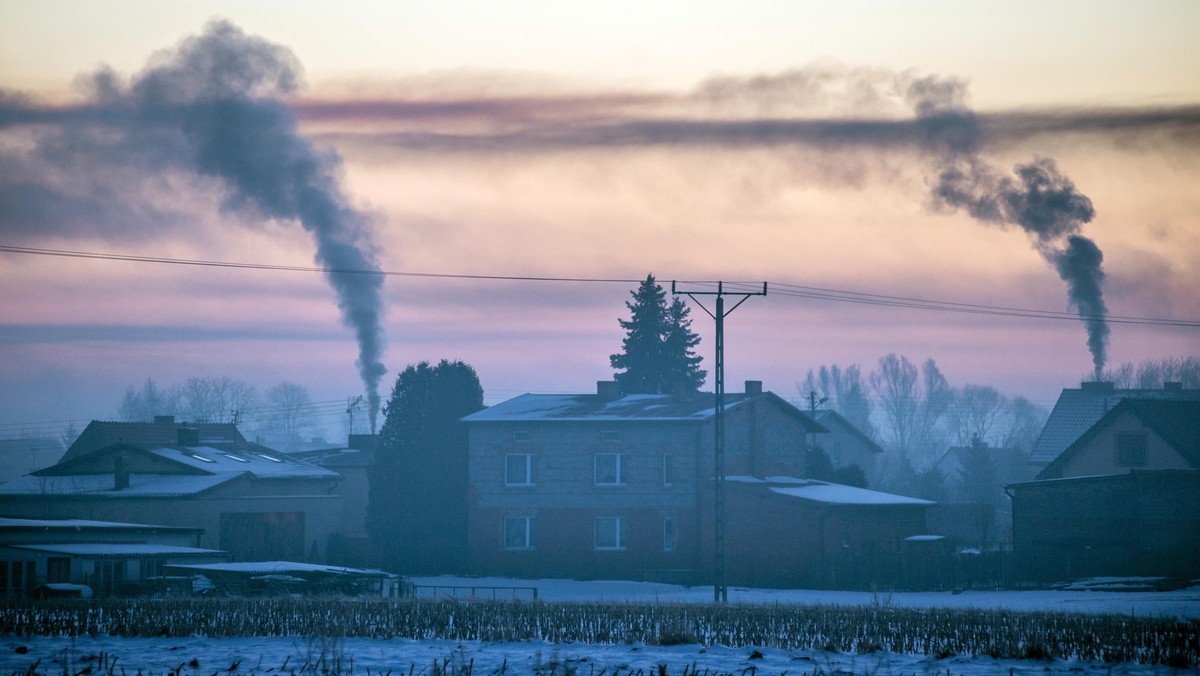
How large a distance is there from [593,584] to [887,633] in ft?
91.6

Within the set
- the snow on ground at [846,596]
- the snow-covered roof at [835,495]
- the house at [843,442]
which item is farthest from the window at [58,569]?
the house at [843,442]

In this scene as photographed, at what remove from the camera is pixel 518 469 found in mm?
60719

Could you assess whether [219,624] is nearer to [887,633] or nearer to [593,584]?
[887,633]

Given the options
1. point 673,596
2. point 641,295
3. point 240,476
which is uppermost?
point 641,295

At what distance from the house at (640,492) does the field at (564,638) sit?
69.8 ft

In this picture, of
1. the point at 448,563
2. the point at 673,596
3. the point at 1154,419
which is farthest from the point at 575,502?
the point at 1154,419

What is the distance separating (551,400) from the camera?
2579 inches

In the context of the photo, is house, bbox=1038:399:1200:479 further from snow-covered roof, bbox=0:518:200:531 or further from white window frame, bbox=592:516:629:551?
snow-covered roof, bbox=0:518:200:531

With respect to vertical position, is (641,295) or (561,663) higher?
(641,295)

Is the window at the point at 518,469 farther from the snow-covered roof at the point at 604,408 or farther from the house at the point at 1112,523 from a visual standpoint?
the house at the point at 1112,523

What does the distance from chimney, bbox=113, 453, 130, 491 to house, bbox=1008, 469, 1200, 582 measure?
132 feet

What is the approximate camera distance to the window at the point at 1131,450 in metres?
→ 64.2

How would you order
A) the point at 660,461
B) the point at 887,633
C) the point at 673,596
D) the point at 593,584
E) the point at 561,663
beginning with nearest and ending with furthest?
the point at 561,663
the point at 887,633
the point at 673,596
the point at 593,584
the point at 660,461

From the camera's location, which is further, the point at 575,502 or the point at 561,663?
the point at 575,502
